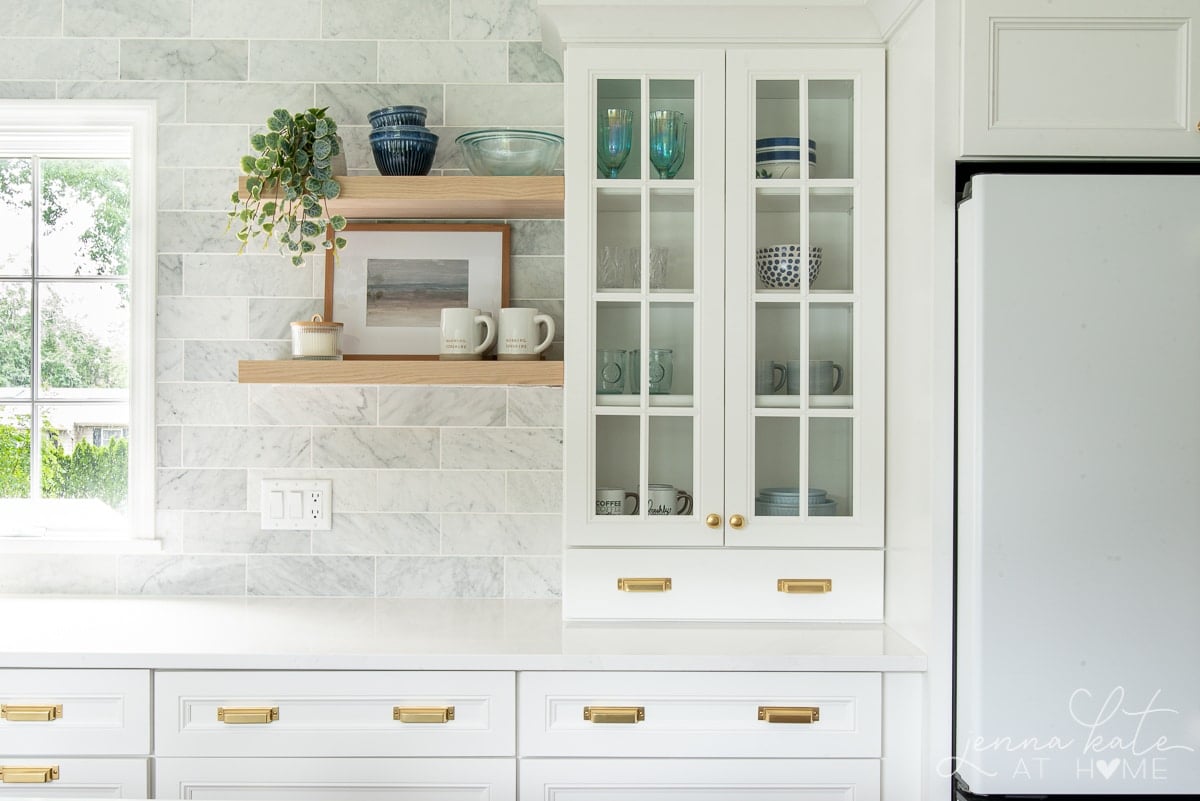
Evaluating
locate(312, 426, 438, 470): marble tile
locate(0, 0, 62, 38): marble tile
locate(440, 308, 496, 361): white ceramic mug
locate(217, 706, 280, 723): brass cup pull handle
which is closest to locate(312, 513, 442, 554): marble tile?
locate(312, 426, 438, 470): marble tile

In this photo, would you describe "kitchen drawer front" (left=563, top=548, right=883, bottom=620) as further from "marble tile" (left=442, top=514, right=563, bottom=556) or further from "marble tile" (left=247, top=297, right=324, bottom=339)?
"marble tile" (left=247, top=297, right=324, bottom=339)

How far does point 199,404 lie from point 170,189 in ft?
1.69

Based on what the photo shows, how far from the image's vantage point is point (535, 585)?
2.21 meters

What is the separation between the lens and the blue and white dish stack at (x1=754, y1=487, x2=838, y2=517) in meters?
1.91

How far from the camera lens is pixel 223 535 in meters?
2.22

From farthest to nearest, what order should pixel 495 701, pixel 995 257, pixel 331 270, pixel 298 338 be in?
pixel 331 270 < pixel 298 338 < pixel 495 701 < pixel 995 257

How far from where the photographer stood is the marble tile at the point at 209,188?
220 cm

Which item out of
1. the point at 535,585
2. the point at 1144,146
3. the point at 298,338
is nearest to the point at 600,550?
the point at 535,585

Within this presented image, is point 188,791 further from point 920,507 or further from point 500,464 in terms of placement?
point 920,507

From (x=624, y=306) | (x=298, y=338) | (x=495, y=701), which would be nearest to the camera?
(x=495, y=701)

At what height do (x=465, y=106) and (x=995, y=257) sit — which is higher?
(x=465, y=106)

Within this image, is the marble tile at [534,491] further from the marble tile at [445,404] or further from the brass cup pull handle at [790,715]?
the brass cup pull handle at [790,715]

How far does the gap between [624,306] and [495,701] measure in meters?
0.82

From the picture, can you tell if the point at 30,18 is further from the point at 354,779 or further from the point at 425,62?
the point at 354,779
